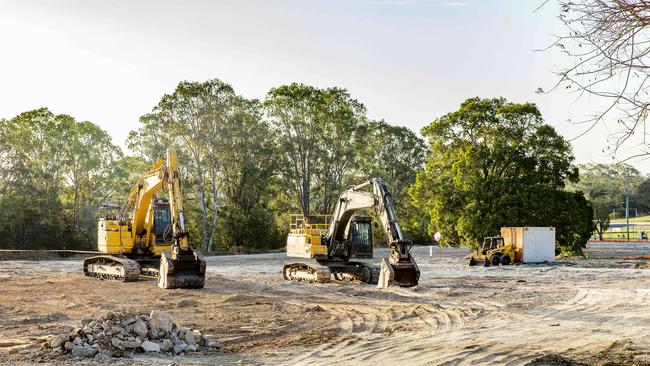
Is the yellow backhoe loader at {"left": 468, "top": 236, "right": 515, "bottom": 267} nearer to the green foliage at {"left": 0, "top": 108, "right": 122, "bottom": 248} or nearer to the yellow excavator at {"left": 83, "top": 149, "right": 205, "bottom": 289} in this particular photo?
the yellow excavator at {"left": 83, "top": 149, "right": 205, "bottom": 289}

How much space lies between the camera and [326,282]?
78.9 feet

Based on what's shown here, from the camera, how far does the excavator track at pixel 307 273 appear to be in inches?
935

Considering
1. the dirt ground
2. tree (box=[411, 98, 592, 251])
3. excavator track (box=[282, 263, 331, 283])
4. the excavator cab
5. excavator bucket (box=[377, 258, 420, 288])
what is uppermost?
tree (box=[411, 98, 592, 251])

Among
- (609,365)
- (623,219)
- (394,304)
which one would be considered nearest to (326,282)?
(394,304)

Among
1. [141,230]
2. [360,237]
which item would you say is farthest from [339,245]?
[141,230]

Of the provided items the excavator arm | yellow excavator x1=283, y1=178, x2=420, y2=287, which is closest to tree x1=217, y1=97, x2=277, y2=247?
yellow excavator x1=283, y1=178, x2=420, y2=287

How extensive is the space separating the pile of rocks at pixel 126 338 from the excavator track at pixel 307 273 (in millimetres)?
12541

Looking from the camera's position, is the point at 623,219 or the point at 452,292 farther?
the point at 623,219

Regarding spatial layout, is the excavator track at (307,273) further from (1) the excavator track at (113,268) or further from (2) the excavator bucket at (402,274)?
(1) the excavator track at (113,268)

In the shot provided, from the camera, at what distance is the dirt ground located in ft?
34.2

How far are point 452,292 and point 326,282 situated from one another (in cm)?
501

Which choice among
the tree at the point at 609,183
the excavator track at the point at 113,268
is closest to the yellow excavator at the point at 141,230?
the excavator track at the point at 113,268

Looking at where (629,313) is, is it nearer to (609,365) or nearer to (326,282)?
(609,365)

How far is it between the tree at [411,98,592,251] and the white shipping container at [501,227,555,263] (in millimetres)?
2722
